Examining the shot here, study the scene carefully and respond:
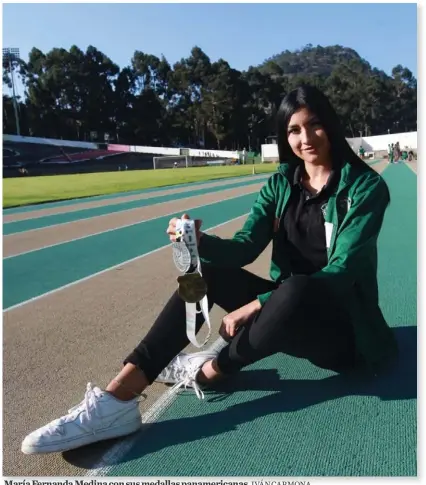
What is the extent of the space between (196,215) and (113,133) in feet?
90.8

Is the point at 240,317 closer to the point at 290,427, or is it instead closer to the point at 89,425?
the point at 290,427

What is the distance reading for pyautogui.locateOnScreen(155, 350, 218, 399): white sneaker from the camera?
216 centimetres

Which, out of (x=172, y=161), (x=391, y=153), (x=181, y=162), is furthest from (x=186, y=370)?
(x=172, y=161)

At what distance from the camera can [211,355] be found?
222 centimetres

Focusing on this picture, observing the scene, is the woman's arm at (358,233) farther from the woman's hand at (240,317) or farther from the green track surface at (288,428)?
the green track surface at (288,428)

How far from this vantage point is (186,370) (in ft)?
7.22

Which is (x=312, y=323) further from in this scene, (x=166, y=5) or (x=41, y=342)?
(x=41, y=342)

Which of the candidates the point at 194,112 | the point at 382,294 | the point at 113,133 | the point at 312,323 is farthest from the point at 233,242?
the point at 113,133

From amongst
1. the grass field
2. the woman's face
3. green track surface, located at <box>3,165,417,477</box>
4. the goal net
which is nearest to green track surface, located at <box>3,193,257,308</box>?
green track surface, located at <box>3,165,417,477</box>

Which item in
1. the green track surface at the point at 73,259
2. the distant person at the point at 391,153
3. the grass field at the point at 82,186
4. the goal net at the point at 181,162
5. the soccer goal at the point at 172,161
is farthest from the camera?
the soccer goal at the point at 172,161

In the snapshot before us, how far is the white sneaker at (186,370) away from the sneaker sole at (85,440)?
12.1 inches

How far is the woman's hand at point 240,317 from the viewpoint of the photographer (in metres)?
1.92

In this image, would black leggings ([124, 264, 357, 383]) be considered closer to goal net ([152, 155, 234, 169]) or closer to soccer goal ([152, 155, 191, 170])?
goal net ([152, 155, 234, 169])

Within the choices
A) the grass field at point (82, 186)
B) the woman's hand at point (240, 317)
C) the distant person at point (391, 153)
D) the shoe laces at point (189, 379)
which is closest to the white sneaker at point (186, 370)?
the shoe laces at point (189, 379)
